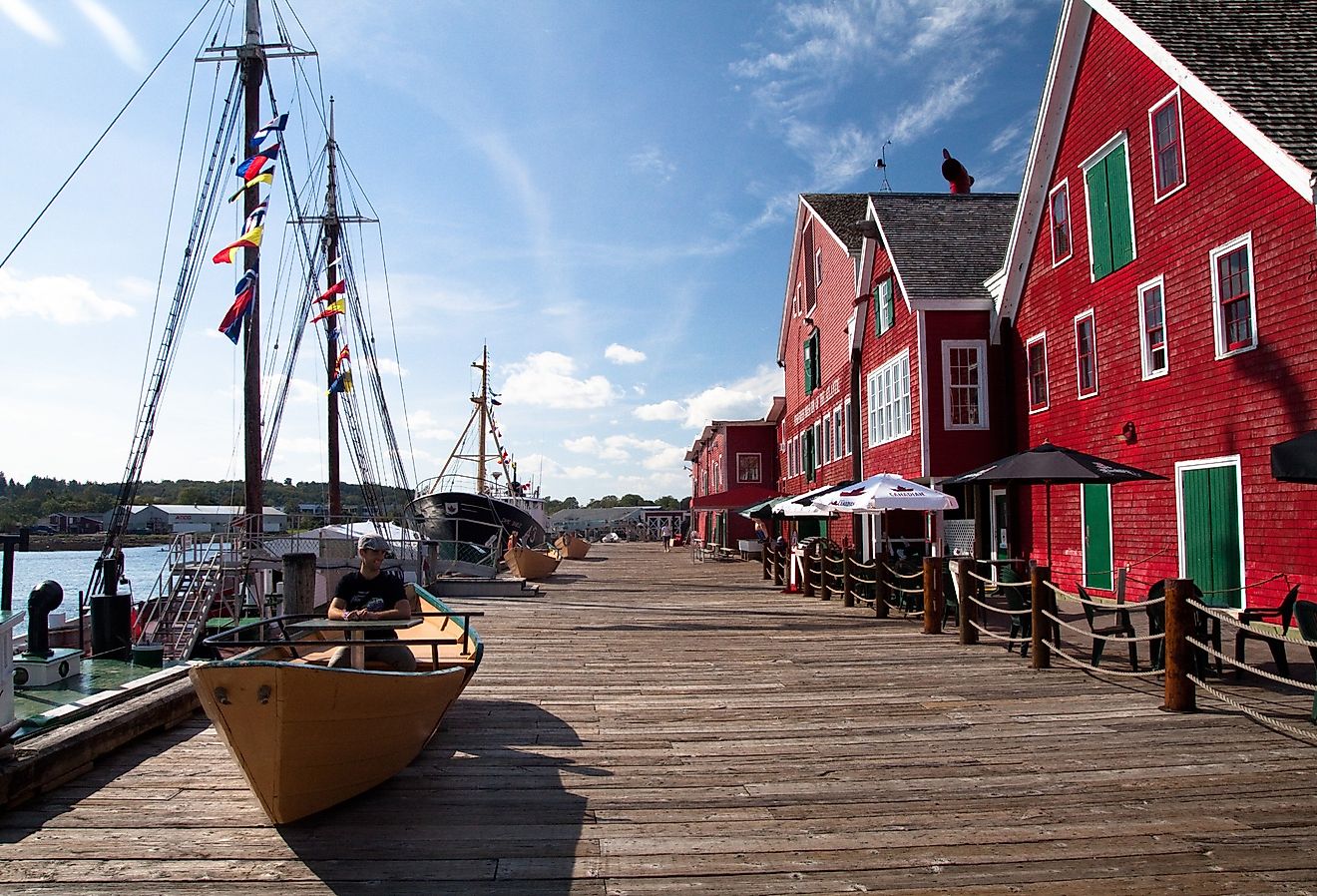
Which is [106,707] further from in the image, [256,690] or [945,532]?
[945,532]

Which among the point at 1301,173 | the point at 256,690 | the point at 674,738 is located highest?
the point at 1301,173

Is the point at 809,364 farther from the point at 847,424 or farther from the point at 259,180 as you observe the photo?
the point at 259,180

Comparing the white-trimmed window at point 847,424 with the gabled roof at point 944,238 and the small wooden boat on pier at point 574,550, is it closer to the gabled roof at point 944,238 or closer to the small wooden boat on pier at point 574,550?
the gabled roof at point 944,238

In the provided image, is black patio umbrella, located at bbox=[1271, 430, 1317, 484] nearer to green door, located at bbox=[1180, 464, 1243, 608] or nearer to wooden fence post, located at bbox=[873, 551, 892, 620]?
green door, located at bbox=[1180, 464, 1243, 608]

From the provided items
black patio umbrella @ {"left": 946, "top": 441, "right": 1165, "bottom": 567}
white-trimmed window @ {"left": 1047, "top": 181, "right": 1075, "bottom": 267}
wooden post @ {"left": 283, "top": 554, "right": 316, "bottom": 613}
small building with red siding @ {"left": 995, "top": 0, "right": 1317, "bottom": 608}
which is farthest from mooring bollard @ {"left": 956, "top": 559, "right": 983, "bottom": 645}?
white-trimmed window @ {"left": 1047, "top": 181, "right": 1075, "bottom": 267}

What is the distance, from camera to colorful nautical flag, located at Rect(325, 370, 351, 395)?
2708 cm

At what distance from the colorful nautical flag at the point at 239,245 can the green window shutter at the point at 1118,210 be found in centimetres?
1426

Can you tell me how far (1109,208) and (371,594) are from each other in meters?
14.1

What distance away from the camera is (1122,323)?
15195mm

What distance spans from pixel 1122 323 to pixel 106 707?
15.1m

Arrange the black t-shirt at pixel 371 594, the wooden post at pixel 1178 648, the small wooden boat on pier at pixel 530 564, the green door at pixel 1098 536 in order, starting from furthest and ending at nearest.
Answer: the small wooden boat on pier at pixel 530 564 < the green door at pixel 1098 536 < the wooden post at pixel 1178 648 < the black t-shirt at pixel 371 594

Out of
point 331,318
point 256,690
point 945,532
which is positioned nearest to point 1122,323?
point 945,532

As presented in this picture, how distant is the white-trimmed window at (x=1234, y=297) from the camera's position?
1215cm

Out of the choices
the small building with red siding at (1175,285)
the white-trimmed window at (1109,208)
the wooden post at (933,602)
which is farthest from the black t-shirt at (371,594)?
the white-trimmed window at (1109,208)
